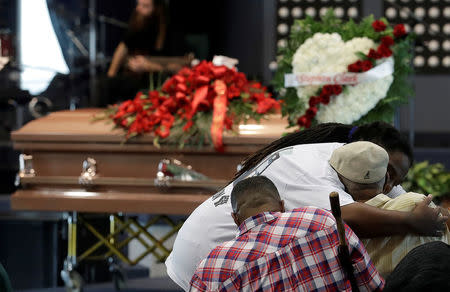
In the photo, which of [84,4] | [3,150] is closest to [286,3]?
[84,4]

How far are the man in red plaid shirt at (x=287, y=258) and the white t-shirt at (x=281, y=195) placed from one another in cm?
27

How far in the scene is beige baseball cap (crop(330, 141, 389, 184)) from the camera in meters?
2.74

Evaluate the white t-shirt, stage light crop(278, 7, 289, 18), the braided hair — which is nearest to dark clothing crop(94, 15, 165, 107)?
stage light crop(278, 7, 289, 18)

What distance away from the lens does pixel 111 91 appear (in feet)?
27.1

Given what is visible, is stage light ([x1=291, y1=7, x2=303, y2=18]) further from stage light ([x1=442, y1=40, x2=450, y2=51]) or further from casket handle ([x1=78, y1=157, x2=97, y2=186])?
casket handle ([x1=78, y1=157, x2=97, y2=186])

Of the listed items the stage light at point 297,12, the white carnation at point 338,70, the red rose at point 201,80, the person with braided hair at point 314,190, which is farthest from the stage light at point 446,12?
the person with braided hair at point 314,190

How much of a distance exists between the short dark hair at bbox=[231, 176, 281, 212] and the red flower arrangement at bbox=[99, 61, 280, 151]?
2.02 meters

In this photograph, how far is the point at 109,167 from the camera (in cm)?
496

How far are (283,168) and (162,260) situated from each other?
2215mm

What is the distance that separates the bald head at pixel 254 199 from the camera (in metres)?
2.60

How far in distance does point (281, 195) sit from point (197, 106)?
184 cm

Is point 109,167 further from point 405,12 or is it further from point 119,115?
point 405,12

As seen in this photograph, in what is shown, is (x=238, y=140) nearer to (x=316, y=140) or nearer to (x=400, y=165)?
(x=316, y=140)

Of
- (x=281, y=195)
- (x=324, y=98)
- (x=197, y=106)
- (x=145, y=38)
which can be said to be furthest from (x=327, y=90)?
(x=145, y=38)
